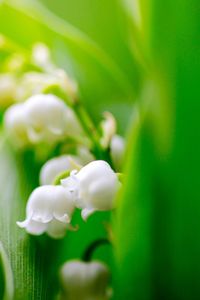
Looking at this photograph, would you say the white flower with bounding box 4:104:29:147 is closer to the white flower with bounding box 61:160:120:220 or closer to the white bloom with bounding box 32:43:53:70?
the white bloom with bounding box 32:43:53:70

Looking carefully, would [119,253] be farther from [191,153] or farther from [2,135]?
[2,135]

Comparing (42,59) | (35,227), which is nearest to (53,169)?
(35,227)

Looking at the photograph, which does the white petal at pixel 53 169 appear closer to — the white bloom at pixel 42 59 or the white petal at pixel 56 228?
the white petal at pixel 56 228

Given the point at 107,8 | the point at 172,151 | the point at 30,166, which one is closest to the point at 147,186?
the point at 172,151

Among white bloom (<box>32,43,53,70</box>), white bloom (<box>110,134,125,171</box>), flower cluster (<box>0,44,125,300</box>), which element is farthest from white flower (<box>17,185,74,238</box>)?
white bloom (<box>32,43,53,70</box>)

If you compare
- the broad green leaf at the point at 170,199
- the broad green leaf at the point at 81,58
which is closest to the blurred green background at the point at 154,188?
the broad green leaf at the point at 170,199
